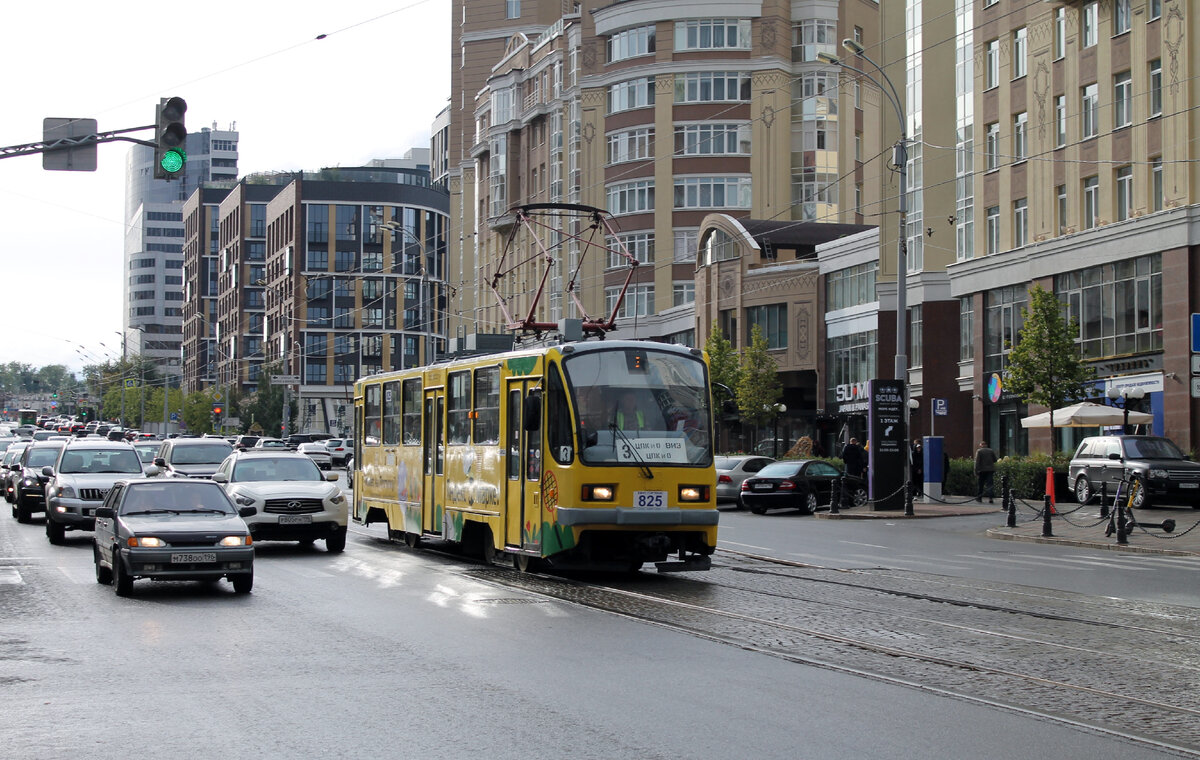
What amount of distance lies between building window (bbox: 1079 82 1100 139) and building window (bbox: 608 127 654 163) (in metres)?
33.7

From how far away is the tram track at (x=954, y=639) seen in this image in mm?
9461

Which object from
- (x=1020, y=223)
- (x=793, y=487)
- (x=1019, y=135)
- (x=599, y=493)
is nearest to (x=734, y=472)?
Answer: (x=793, y=487)

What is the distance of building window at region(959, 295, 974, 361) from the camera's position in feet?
172

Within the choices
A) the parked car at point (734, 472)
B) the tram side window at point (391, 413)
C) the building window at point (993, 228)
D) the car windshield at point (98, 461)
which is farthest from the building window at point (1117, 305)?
the car windshield at point (98, 461)

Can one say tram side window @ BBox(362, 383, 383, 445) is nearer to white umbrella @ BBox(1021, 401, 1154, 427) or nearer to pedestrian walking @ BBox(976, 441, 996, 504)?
pedestrian walking @ BBox(976, 441, 996, 504)

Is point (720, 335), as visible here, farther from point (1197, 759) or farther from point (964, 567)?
point (1197, 759)

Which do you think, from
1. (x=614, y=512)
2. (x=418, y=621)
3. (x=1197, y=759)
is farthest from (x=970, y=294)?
(x=1197, y=759)

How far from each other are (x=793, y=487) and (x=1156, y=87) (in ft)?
53.0

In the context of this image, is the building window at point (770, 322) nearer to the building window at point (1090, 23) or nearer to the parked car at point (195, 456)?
the building window at point (1090, 23)

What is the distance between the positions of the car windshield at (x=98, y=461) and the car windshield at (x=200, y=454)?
3.47 m

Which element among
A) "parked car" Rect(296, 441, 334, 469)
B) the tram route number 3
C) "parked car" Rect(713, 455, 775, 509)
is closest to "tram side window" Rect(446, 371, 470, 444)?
the tram route number 3

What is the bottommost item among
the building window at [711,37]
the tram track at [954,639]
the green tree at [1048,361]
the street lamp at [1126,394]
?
the tram track at [954,639]

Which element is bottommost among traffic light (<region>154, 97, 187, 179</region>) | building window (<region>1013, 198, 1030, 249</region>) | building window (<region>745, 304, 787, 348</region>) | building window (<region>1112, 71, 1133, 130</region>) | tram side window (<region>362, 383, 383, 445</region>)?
tram side window (<region>362, 383, 383, 445</region>)

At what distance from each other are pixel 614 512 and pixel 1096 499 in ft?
79.4
